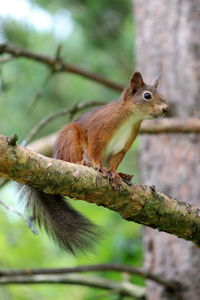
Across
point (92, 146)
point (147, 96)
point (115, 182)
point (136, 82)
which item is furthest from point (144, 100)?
point (115, 182)

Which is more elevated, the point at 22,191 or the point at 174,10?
the point at 174,10

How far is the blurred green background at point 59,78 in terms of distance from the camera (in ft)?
17.9

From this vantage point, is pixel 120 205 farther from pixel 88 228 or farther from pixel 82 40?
pixel 82 40

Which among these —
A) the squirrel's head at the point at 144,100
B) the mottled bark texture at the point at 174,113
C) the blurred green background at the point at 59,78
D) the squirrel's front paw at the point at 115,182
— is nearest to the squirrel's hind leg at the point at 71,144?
the squirrel's head at the point at 144,100

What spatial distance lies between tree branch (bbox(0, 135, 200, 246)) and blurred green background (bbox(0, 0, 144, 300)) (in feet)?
7.09

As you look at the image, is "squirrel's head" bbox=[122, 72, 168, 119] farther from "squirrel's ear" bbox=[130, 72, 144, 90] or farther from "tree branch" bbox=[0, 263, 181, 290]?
"tree branch" bbox=[0, 263, 181, 290]

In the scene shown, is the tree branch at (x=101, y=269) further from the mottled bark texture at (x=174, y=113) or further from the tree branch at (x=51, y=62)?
the tree branch at (x=51, y=62)

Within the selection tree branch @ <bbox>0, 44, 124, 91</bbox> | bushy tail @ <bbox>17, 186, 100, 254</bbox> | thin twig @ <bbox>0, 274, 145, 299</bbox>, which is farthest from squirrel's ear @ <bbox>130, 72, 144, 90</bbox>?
thin twig @ <bbox>0, 274, 145, 299</bbox>

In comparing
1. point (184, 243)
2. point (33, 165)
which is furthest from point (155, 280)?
point (33, 165)

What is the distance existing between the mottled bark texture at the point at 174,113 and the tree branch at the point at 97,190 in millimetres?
1248

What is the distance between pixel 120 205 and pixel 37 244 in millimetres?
3400

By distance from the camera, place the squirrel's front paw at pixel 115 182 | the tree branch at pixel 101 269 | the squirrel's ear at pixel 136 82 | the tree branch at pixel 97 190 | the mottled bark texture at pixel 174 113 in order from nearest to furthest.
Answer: the tree branch at pixel 97 190
the squirrel's front paw at pixel 115 182
the squirrel's ear at pixel 136 82
the tree branch at pixel 101 269
the mottled bark texture at pixel 174 113

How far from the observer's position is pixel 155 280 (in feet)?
12.6

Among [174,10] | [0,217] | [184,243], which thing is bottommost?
[184,243]
